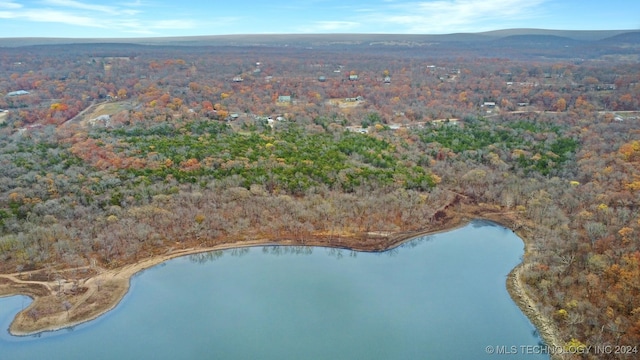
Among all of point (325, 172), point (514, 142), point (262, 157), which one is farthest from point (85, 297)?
point (514, 142)

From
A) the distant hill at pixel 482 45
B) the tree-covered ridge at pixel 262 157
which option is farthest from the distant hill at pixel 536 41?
the tree-covered ridge at pixel 262 157

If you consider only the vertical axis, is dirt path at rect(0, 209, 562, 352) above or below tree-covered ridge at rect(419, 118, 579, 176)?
below

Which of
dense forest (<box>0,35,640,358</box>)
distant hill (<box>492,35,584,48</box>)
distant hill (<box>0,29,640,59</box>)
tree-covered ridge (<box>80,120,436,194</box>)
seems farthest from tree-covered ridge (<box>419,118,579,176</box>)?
distant hill (<box>492,35,584,48</box>)

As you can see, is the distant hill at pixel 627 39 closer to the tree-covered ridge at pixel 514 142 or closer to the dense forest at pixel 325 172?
the dense forest at pixel 325 172

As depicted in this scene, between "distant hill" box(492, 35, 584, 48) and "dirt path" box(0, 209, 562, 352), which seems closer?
"dirt path" box(0, 209, 562, 352)

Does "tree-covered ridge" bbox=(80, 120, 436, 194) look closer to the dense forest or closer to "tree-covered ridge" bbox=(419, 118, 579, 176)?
the dense forest

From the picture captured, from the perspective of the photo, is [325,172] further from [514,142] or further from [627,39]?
[627,39]
